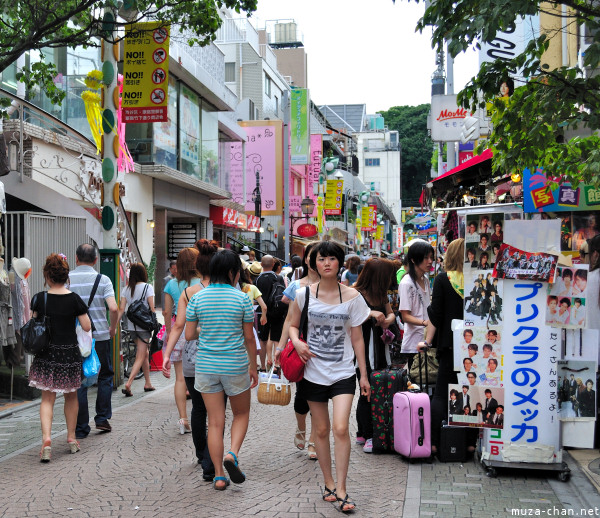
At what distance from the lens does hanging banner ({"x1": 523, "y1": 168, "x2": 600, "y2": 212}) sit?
873 centimetres

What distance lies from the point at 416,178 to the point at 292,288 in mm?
88611

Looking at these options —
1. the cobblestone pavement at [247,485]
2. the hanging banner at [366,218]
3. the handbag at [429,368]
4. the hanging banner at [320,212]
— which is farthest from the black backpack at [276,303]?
the hanging banner at [366,218]

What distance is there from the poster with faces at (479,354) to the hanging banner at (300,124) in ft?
105

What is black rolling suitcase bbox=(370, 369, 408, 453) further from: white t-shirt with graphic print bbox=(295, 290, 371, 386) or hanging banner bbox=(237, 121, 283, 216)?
hanging banner bbox=(237, 121, 283, 216)

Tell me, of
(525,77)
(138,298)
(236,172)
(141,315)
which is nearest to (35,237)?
(138,298)

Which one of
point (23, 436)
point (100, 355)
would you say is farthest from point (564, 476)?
point (23, 436)

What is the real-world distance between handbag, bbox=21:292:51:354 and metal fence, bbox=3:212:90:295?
144 inches

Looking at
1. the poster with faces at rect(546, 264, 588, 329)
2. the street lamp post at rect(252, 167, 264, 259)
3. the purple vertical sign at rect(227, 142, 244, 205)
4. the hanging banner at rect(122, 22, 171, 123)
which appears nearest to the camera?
the poster with faces at rect(546, 264, 588, 329)

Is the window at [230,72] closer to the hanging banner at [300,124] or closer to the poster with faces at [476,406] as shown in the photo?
the hanging banner at [300,124]

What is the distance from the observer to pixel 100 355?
784cm

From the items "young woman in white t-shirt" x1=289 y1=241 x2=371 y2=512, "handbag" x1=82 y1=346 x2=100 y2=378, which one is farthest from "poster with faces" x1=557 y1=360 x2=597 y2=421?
"handbag" x1=82 y1=346 x2=100 y2=378

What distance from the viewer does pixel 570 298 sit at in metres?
5.85

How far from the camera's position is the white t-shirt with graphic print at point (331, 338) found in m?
5.36
